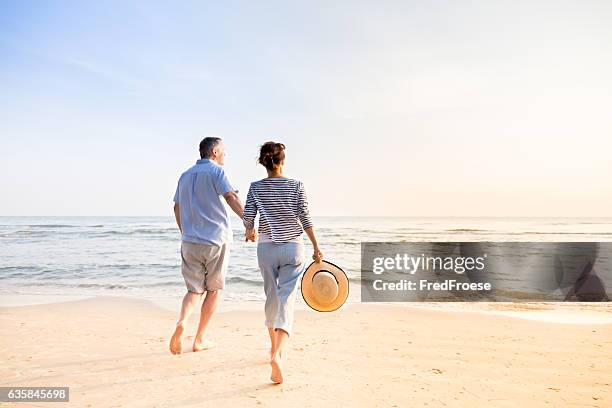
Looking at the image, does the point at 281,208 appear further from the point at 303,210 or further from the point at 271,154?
the point at 271,154

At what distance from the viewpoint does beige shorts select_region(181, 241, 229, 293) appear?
4.25m

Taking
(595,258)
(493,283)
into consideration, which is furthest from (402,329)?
(595,258)

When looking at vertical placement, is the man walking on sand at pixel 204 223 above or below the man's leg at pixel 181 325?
above

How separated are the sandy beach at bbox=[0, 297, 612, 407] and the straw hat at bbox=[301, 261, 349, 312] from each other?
0.56 m

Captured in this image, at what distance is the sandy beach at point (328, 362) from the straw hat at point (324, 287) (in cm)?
56

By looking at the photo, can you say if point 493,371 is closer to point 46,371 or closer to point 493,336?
point 493,336

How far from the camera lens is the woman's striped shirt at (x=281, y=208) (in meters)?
3.62

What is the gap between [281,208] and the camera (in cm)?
363

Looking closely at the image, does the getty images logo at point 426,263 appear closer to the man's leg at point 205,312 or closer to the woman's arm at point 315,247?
the man's leg at point 205,312

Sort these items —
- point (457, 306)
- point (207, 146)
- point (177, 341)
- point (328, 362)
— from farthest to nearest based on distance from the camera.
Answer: point (457, 306) → point (207, 146) → point (328, 362) → point (177, 341)

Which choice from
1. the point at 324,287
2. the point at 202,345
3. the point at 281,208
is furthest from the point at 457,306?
the point at 281,208
